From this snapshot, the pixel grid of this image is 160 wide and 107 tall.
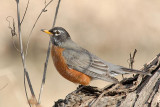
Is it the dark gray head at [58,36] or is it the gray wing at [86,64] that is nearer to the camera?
the gray wing at [86,64]

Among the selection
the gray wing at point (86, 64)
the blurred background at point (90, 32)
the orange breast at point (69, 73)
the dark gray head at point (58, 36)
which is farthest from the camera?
the blurred background at point (90, 32)

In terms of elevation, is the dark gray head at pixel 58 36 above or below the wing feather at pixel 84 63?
above

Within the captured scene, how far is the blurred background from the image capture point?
1052cm

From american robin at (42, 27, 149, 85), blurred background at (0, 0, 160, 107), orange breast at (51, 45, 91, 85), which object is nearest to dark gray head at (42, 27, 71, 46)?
american robin at (42, 27, 149, 85)

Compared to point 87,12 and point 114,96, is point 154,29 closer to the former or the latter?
point 87,12

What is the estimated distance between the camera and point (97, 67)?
6633mm

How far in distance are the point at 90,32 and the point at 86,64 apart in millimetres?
5163

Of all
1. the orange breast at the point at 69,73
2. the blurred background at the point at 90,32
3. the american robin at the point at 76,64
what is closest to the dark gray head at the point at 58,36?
the american robin at the point at 76,64

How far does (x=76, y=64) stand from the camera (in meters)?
6.66

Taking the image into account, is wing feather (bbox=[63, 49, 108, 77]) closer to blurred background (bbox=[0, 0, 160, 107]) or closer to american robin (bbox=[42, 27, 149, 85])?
american robin (bbox=[42, 27, 149, 85])

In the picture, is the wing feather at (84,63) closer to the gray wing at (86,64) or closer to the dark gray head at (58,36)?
the gray wing at (86,64)

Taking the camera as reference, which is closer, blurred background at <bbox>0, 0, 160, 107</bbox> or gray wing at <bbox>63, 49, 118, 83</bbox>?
gray wing at <bbox>63, 49, 118, 83</bbox>

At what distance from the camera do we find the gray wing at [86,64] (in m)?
6.50

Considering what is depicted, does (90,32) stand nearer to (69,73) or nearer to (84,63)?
(84,63)
